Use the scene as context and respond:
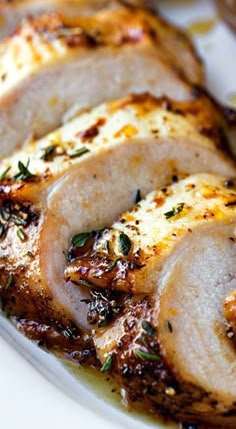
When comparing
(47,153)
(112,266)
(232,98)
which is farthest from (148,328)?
(232,98)

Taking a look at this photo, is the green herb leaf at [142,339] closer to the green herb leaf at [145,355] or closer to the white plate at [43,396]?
the green herb leaf at [145,355]

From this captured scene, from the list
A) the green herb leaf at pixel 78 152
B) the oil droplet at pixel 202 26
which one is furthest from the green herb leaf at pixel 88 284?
the oil droplet at pixel 202 26

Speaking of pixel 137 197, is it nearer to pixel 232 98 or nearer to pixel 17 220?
pixel 17 220

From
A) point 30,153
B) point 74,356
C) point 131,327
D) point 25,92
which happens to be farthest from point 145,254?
point 25,92

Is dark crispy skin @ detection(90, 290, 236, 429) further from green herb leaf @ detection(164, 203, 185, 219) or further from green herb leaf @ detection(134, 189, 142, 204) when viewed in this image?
green herb leaf @ detection(134, 189, 142, 204)

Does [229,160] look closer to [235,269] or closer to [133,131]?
[133,131]

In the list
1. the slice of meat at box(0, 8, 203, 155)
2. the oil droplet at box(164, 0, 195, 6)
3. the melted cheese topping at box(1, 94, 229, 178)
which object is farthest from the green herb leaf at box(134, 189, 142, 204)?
the oil droplet at box(164, 0, 195, 6)
